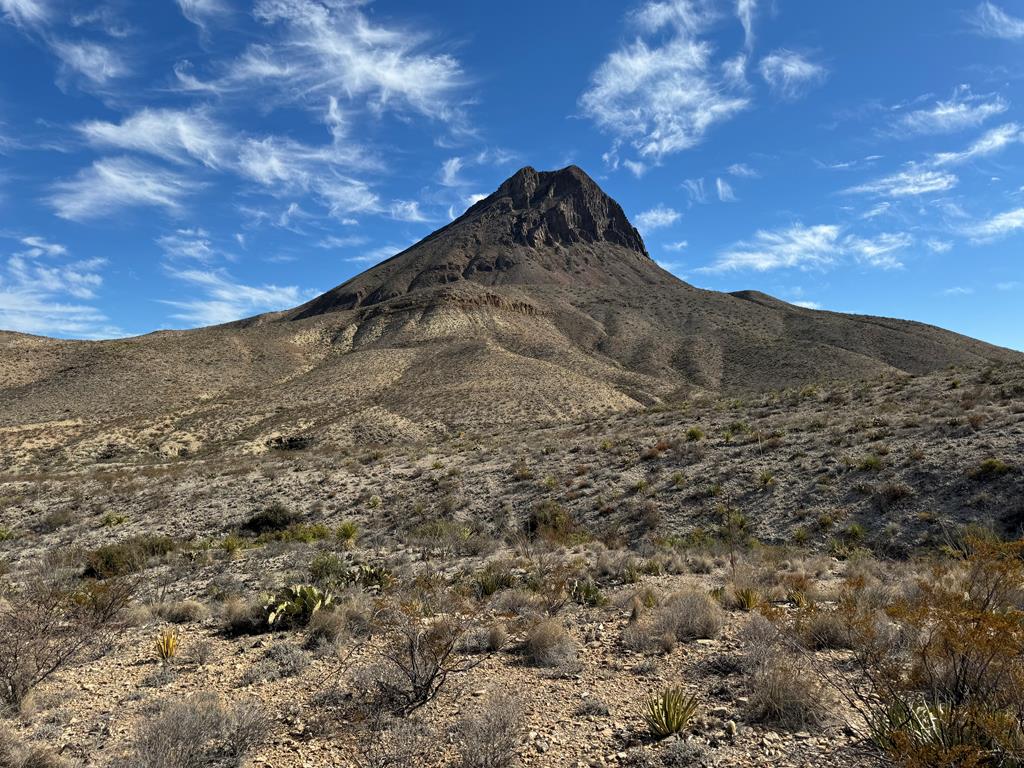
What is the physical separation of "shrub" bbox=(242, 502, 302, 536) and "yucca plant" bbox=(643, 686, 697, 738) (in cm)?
1525

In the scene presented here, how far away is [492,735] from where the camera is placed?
4.84 meters

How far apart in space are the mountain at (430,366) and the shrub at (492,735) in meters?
33.8

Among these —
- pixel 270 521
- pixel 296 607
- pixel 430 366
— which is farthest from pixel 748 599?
pixel 430 366

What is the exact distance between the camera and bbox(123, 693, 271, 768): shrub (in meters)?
4.70

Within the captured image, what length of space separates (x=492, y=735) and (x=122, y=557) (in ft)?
44.2

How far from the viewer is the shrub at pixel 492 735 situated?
4629mm

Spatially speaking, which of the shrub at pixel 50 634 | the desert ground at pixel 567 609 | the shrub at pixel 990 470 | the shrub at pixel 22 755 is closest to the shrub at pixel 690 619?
the desert ground at pixel 567 609

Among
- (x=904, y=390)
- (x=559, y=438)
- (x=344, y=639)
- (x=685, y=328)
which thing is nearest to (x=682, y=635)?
(x=344, y=639)

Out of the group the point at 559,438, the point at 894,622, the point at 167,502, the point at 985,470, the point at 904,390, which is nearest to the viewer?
the point at 894,622

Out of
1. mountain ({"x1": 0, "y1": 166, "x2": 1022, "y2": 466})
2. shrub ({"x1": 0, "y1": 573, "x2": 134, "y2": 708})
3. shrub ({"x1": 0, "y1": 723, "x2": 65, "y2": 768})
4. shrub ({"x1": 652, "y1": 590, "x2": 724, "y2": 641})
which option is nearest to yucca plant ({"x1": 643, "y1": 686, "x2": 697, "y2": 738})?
shrub ({"x1": 652, "y1": 590, "x2": 724, "y2": 641})

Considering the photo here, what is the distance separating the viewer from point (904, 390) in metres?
24.6

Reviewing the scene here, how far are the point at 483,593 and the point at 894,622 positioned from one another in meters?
6.19

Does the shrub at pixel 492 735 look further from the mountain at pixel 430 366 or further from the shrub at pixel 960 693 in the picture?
the mountain at pixel 430 366

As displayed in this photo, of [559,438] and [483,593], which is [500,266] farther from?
[483,593]
